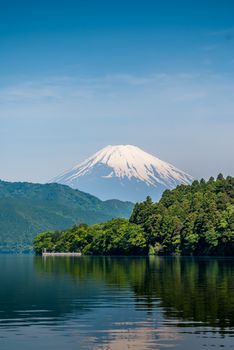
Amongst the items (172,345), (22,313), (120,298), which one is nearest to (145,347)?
(172,345)

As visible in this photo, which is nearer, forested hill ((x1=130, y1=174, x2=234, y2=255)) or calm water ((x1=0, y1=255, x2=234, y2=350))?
calm water ((x1=0, y1=255, x2=234, y2=350))

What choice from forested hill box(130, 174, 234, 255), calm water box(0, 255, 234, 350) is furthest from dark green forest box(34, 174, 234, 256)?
calm water box(0, 255, 234, 350)

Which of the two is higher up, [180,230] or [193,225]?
[193,225]

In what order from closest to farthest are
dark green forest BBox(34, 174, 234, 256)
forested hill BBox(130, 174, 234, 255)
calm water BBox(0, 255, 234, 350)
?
1. calm water BBox(0, 255, 234, 350)
2. forested hill BBox(130, 174, 234, 255)
3. dark green forest BBox(34, 174, 234, 256)

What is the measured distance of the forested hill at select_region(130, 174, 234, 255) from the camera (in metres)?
156

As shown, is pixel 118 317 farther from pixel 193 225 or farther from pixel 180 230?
pixel 180 230

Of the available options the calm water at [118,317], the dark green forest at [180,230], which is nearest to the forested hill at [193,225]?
the dark green forest at [180,230]

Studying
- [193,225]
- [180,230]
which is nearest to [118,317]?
[193,225]

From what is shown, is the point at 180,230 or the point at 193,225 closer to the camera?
the point at 193,225

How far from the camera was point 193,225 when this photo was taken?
169375mm

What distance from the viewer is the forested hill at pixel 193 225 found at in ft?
512

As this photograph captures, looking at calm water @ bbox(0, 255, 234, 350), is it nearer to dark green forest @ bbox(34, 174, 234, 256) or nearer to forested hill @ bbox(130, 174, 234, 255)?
forested hill @ bbox(130, 174, 234, 255)

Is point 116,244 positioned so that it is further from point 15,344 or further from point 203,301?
point 15,344

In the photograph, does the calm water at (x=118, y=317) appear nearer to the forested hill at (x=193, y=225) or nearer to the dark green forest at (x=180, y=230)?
the forested hill at (x=193, y=225)
